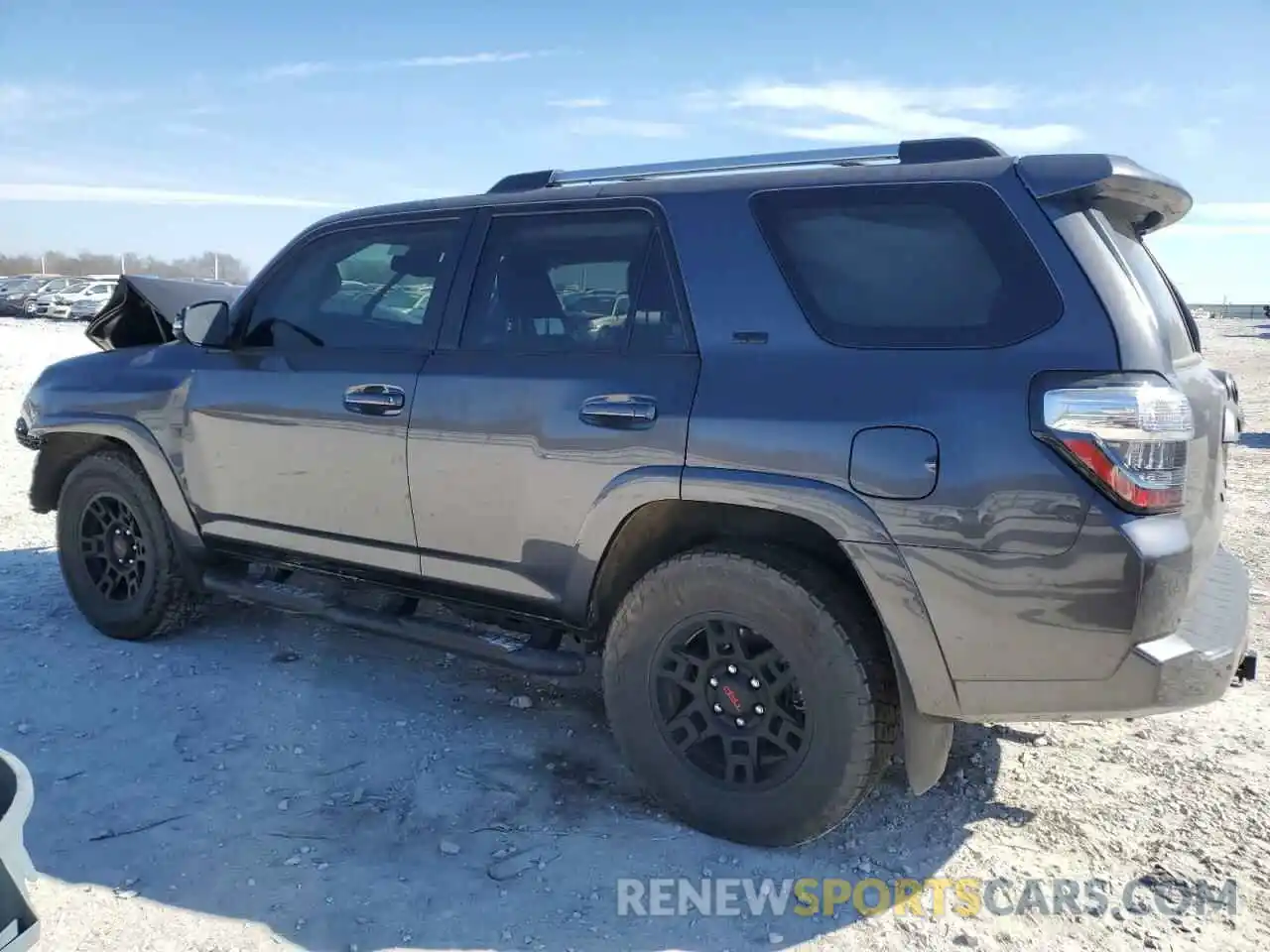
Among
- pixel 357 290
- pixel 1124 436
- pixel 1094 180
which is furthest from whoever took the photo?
pixel 357 290

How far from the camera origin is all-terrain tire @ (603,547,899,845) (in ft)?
8.91

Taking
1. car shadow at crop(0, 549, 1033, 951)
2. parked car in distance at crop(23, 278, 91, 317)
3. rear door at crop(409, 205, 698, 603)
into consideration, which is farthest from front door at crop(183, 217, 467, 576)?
parked car in distance at crop(23, 278, 91, 317)

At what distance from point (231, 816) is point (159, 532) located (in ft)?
5.63

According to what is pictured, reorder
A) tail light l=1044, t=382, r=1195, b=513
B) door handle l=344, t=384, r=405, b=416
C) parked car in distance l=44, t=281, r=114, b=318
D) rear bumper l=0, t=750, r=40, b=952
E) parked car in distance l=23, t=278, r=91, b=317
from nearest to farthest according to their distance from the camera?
rear bumper l=0, t=750, r=40, b=952 < tail light l=1044, t=382, r=1195, b=513 < door handle l=344, t=384, r=405, b=416 < parked car in distance l=44, t=281, r=114, b=318 < parked car in distance l=23, t=278, r=91, b=317

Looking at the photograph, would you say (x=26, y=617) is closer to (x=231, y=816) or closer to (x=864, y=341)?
(x=231, y=816)

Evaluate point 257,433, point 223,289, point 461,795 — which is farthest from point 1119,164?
point 223,289

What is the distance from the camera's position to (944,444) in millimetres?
2479

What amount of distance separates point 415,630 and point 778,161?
2.05 meters

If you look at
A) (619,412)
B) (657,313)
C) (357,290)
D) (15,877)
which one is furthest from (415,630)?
(15,877)

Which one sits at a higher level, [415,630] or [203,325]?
[203,325]

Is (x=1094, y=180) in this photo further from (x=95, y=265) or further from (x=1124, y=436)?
(x=95, y=265)

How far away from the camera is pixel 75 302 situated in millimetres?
34219

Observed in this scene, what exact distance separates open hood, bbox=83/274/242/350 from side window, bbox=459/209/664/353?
2101mm

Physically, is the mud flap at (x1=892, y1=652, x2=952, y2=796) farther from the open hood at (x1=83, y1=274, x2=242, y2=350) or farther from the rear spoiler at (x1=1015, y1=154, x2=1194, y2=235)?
the open hood at (x1=83, y1=274, x2=242, y2=350)
